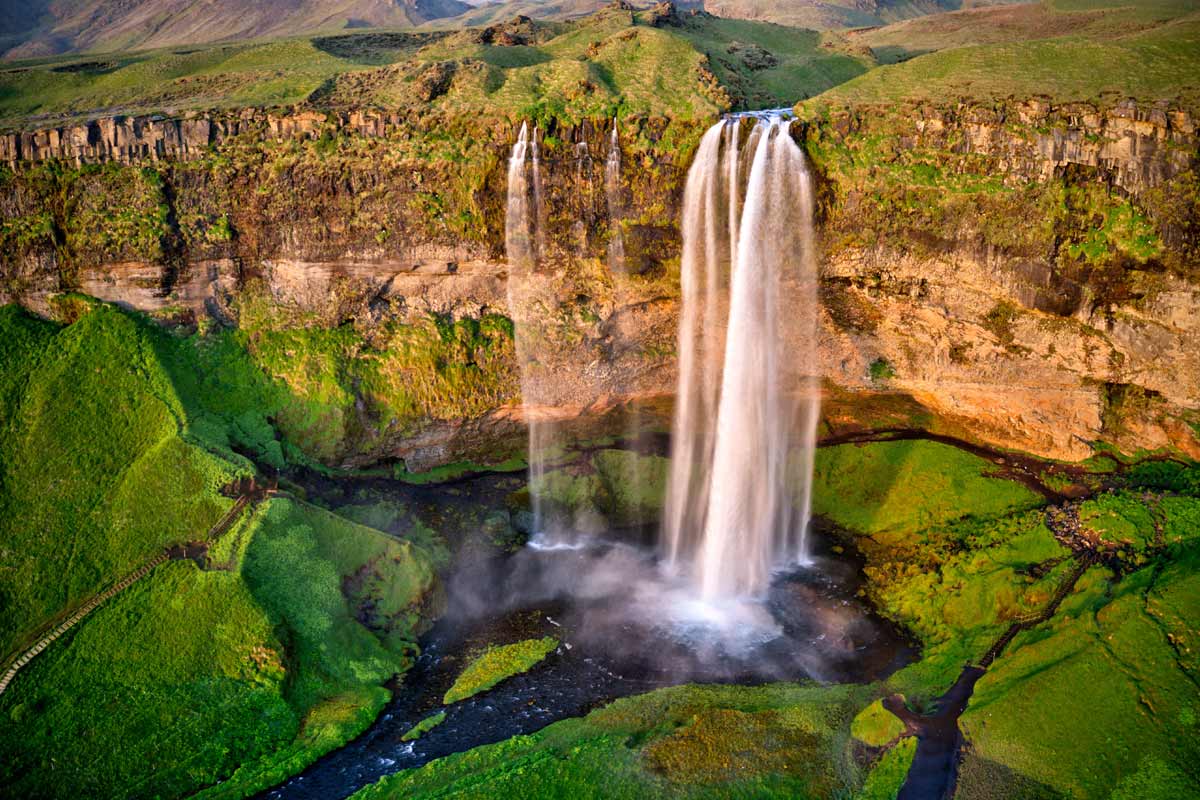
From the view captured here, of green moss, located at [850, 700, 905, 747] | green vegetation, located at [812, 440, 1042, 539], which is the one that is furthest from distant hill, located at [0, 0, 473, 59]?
green moss, located at [850, 700, 905, 747]

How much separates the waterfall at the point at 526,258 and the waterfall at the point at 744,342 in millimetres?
4873

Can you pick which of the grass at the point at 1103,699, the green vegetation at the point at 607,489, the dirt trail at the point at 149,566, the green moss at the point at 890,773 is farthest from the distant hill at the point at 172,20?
the green moss at the point at 890,773

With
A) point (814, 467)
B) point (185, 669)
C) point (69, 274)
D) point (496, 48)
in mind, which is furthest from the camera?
point (496, 48)

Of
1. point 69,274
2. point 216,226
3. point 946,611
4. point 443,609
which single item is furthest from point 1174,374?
point 69,274

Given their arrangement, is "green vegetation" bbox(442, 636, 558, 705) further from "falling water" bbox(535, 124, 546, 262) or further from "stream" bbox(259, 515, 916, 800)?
"falling water" bbox(535, 124, 546, 262)

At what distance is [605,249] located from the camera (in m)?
27.0

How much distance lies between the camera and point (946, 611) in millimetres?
23078

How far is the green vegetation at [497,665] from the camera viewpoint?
2117cm

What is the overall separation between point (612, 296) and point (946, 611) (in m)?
13.8

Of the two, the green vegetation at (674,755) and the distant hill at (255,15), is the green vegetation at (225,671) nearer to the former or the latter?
the green vegetation at (674,755)

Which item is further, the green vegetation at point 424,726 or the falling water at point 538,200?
the falling water at point 538,200

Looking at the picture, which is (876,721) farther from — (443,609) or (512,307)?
(512,307)

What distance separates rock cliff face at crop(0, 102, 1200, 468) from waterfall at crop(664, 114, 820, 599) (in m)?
0.78

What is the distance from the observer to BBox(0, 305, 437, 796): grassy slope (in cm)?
1844
